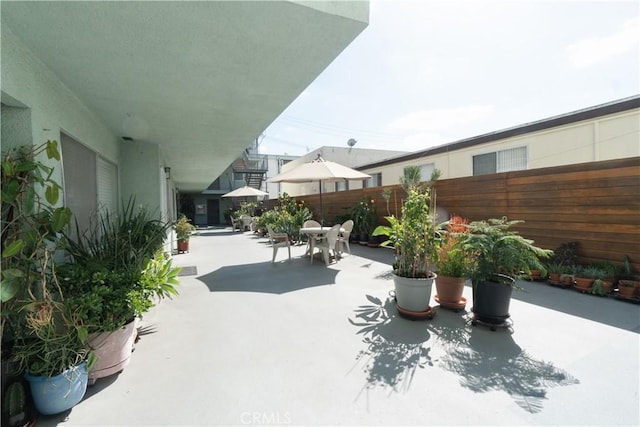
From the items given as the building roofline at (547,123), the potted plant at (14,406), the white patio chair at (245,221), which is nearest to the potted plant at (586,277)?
the building roofline at (547,123)

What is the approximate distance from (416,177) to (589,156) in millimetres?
3492

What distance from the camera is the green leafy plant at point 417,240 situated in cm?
334

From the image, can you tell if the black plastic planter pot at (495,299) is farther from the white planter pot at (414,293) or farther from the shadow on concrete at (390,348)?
the shadow on concrete at (390,348)

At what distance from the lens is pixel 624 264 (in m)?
4.01

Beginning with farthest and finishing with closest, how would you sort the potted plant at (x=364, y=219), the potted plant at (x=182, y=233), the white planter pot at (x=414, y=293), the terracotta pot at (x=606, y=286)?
the potted plant at (x=364, y=219) → the potted plant at (x=182, y=233) → the terracotta pot at (x=606, y=286) → the white planter pot at (x=414, y=293)

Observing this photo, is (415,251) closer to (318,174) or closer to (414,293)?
(414,293)

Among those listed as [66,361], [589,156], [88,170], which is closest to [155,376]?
[66,361]

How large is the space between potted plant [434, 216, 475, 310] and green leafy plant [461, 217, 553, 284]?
0.31 m

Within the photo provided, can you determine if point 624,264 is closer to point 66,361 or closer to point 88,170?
point 66,361

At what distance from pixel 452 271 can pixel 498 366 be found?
50.7 inches

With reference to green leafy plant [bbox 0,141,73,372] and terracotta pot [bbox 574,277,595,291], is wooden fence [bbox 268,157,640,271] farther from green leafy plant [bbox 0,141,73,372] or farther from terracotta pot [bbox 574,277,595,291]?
green leafy plant [bbox 0,141,73,372]

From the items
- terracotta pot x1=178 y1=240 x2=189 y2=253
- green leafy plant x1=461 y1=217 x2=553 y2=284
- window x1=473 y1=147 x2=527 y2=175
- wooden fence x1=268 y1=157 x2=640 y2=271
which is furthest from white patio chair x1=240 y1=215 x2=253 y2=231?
green leafy plant x1=461 y1=217 x2=553 y2=284

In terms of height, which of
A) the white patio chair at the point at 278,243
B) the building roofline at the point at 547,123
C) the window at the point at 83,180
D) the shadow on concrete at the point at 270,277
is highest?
the building roofline at the point at 547,123

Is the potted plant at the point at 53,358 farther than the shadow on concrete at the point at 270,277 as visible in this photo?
No
